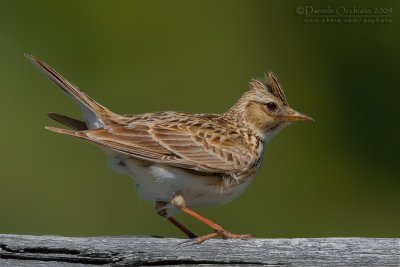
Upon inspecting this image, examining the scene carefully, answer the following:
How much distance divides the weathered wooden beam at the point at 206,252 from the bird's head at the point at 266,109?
88.4 inches

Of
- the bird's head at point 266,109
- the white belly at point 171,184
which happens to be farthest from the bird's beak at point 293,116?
the white belly at point 171,184

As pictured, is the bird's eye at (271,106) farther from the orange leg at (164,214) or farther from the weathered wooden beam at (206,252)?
the weathered wooden beam at (206,252)

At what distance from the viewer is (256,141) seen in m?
7.43

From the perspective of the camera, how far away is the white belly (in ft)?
21.4

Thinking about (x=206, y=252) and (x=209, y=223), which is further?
(x=209, y=223)

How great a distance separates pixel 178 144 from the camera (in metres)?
6.81

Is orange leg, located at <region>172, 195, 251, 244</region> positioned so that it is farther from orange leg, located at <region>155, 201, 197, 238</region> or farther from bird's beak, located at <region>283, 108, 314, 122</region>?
bird's beak, located at <region>283, 108, 314, 122</region>

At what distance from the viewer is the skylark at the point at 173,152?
653 cm

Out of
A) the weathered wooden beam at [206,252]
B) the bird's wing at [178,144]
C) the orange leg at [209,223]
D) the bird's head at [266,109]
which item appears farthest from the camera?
the bird's head at [266,109]

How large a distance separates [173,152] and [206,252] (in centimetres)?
149

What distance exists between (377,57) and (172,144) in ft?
11.3

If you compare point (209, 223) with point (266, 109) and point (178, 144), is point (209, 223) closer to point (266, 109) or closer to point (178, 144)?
point (178, 144)

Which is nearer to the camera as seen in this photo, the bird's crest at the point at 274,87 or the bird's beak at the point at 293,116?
the bird's beak at the point at 293,116

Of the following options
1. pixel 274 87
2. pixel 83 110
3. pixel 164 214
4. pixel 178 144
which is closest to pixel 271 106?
pixel 274 87
